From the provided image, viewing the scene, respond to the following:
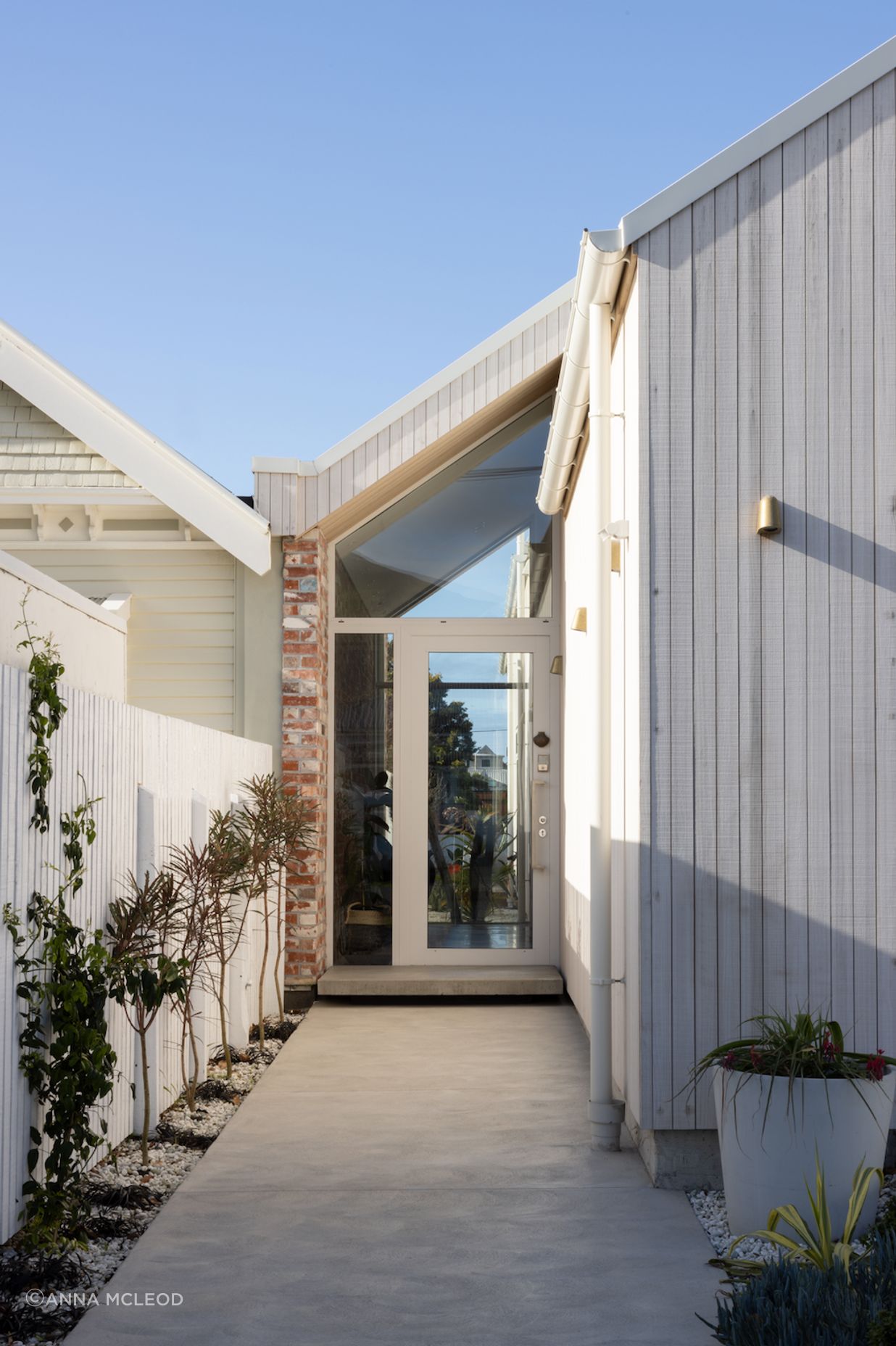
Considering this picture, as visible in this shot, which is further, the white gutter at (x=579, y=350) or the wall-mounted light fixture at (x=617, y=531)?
the wall-mounted light fixture at (x=617, y=531)

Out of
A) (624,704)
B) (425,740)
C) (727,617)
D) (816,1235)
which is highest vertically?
(727,617)

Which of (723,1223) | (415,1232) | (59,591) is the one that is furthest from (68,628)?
(723,1223)

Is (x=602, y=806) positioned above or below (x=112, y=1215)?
above

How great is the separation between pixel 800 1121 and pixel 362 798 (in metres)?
5.34

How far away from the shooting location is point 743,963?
4.29 m

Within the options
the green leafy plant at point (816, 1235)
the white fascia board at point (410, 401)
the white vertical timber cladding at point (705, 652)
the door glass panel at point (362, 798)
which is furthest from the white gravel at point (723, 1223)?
the white fascia board at point (410, 401)

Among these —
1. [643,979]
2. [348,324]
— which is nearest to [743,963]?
[643,979]

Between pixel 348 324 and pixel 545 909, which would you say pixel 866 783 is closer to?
pixel 545 909

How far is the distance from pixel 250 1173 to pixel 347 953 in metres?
4.10

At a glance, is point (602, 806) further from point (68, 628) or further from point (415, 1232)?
point (68, 628)

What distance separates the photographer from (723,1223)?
392 cm

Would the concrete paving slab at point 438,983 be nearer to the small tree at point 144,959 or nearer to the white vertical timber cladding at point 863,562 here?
the small tree at point 144,959

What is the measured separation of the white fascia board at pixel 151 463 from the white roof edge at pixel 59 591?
78 centimetres

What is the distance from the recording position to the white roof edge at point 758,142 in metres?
4.44
